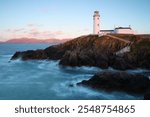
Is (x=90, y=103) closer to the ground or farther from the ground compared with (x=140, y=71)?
farther from the ground

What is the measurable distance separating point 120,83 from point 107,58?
7263mm

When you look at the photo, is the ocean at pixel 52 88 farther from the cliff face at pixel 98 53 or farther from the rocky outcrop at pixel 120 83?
the cliff face at pixel 98 53

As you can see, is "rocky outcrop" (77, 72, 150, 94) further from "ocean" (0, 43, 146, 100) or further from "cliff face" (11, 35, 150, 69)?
"cliff face" (11, 35, 150, 69)

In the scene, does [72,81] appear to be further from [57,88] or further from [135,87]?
[135,87]

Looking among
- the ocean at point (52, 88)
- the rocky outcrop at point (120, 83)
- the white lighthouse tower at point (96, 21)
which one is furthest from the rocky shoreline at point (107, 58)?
the white lighthouse tower at point (96, 21)

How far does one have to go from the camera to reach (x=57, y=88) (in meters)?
12.9

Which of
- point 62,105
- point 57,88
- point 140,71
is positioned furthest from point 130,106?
point 140,71

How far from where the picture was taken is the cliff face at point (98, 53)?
60.2ft

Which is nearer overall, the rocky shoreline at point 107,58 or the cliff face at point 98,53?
the rocky shoreline at point 107,58

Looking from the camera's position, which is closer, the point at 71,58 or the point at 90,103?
the point at 90,103

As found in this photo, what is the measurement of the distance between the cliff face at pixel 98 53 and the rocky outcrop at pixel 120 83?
5.75 metres

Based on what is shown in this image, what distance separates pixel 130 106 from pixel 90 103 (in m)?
0.96

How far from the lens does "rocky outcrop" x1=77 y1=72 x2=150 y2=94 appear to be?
439 inches

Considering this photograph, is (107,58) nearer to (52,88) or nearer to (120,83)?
(52,88)
